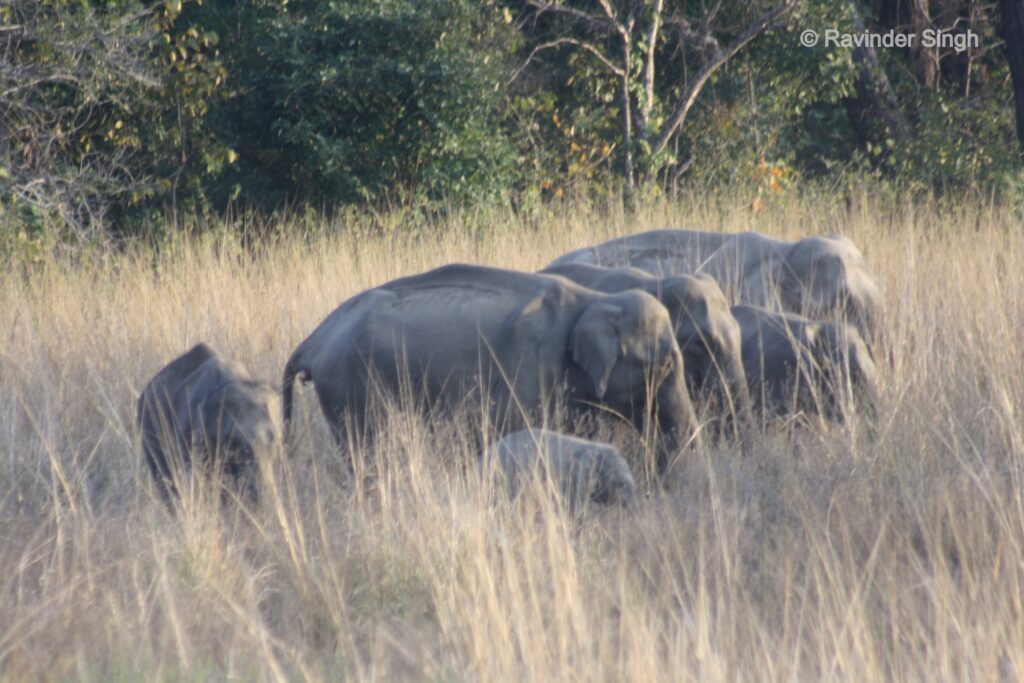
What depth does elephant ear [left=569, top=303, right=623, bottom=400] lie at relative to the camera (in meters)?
5.80

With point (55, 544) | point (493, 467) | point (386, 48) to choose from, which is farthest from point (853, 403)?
point (386, 48)

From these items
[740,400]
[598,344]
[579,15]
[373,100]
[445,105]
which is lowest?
[740,400]

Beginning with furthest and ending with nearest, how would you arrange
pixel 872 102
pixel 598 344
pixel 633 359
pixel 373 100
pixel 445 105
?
pixel 872 102 → pixel 373 100 → pixel 445 105 → pixel 633 359 → pixel 598 344

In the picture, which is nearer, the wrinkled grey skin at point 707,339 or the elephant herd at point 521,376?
the elephant herd at point 521,376

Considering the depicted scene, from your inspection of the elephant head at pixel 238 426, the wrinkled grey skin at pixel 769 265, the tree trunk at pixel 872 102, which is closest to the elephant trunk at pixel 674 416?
the elephant head at pixel 238 426

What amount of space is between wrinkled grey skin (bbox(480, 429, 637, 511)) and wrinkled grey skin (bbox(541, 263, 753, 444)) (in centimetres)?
85

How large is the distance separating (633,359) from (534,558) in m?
1.65

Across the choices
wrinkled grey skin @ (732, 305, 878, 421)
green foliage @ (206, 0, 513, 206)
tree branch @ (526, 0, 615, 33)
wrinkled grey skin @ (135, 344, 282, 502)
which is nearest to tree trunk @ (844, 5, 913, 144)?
tree branch @ (526, 0, 615, 33)

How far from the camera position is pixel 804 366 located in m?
6.29

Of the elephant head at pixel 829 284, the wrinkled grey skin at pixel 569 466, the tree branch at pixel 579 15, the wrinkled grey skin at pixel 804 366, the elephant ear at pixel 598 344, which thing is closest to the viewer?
the wrinkled grey skin at pixel 569 466

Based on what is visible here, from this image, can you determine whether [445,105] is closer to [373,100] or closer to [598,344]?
[373,100]

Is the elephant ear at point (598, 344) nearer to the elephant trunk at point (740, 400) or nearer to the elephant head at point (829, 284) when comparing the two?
the elephant trunk at point (740, 400)

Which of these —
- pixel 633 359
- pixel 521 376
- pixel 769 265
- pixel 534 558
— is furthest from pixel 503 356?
pixel 769 265

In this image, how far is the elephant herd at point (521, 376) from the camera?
5492 millimetres
